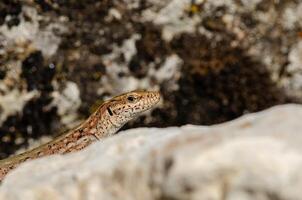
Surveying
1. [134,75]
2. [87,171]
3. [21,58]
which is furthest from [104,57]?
[87,171]

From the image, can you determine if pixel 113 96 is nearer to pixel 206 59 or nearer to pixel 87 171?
pixel 206 59

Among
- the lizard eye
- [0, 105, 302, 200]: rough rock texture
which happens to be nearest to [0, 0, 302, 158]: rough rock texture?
the lizard eye

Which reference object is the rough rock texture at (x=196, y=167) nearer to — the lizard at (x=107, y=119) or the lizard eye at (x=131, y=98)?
the lizard at (x=107, y=119)

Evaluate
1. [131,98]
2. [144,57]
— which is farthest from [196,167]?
[144,57]

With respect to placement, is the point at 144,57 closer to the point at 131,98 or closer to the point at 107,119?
the point at 131,98

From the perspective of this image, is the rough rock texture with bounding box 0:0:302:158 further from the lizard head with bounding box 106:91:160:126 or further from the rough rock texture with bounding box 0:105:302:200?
the rough rock texture with bounding box 0:105:302:200
